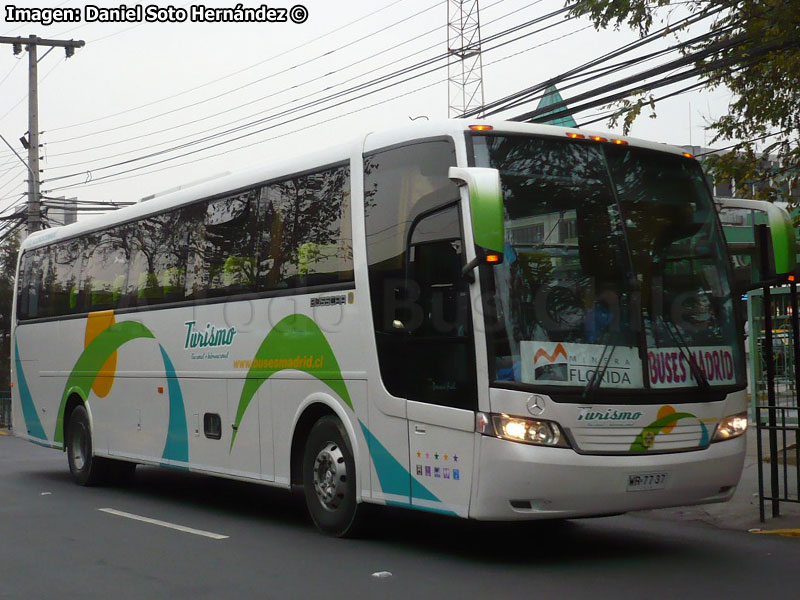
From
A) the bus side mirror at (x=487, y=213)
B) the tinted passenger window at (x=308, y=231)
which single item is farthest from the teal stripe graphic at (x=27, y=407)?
the bus side mirror at (x=487, y=213)

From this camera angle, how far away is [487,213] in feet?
25.0

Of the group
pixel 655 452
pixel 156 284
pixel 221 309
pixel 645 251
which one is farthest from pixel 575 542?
pixel 156 284

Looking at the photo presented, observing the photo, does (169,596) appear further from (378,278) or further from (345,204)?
(345,204)

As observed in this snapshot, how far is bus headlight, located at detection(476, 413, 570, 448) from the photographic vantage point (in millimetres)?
7992

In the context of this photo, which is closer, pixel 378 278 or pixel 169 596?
pixel 169 596

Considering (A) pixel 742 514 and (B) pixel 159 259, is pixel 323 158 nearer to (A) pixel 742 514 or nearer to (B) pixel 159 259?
(B) pixel 159 259

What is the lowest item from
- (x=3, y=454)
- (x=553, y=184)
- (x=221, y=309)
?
(x=3, y=454)

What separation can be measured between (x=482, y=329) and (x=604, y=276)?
42.1 inches

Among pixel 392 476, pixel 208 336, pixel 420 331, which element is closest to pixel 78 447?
pixel 208 336

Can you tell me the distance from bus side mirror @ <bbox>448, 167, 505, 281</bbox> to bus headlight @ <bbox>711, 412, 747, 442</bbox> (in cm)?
242

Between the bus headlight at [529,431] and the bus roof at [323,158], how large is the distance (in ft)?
7.42

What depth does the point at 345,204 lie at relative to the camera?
9875 mm

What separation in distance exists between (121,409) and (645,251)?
7.81 metres

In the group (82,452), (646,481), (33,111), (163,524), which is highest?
(33,111)
